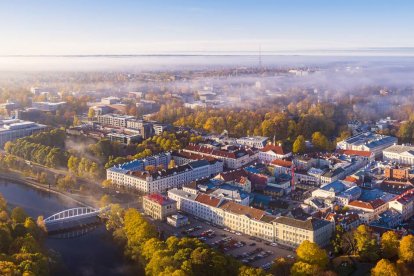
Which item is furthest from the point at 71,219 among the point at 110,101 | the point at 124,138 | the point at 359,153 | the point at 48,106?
Answer: the point at 110,101

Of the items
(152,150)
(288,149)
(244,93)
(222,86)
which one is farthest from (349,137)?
(222,86)

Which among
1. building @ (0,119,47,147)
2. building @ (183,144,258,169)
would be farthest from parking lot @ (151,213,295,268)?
building @ (0,119,47,147)

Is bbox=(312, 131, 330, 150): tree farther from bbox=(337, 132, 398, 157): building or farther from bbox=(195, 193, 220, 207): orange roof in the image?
bbox=(195, 193, 220, 207): orange roof

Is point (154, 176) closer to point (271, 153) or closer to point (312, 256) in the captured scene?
point (271, 153)

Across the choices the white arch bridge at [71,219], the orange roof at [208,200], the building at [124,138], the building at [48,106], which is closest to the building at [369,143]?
the building at [124,138]

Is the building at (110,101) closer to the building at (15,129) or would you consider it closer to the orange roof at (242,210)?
the building at (15,129)
